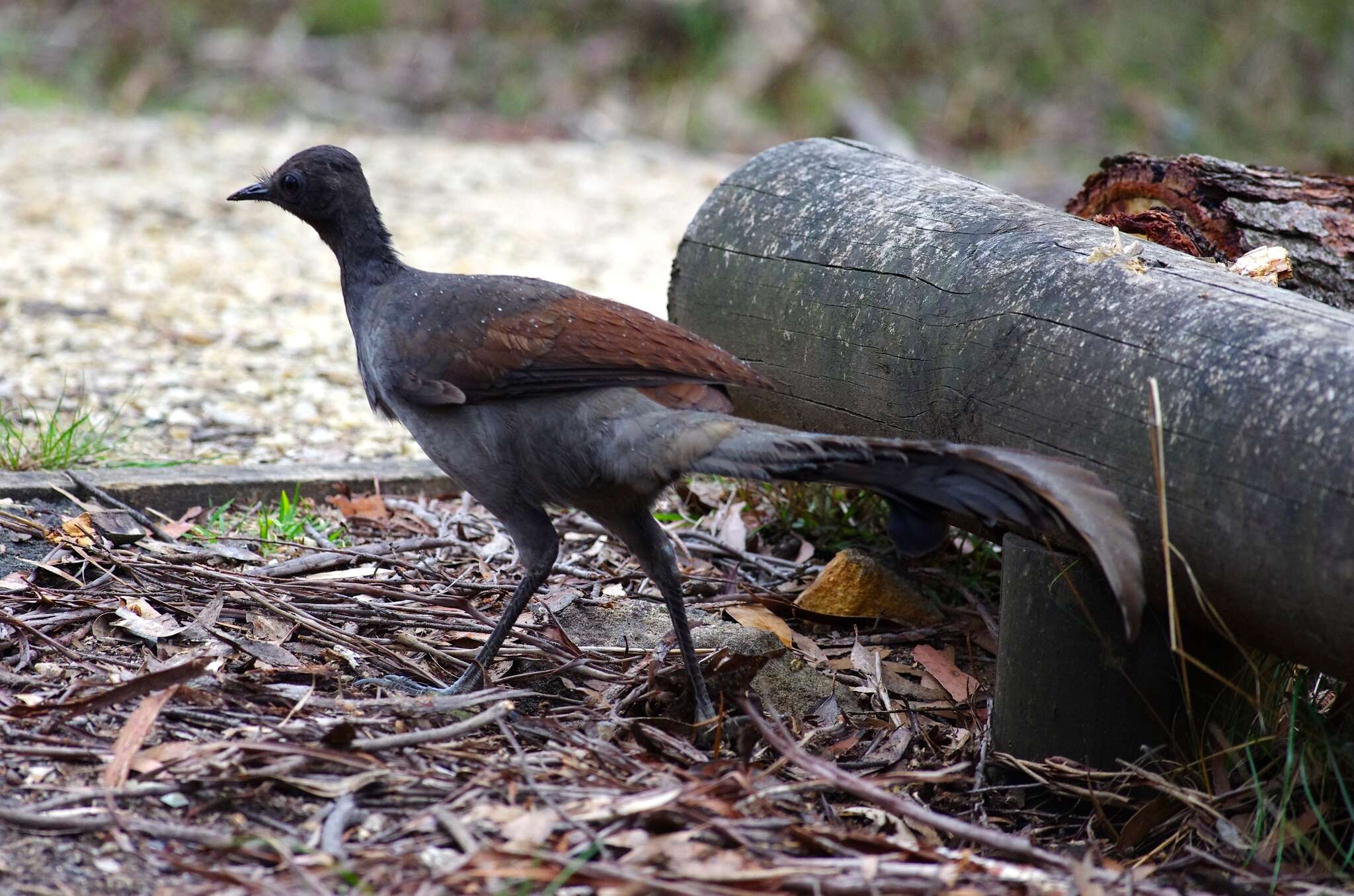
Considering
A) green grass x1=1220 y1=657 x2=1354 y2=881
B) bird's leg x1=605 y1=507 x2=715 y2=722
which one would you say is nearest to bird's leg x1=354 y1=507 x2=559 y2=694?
bird's leg x1=605 y1=507 x2=715 y2=722

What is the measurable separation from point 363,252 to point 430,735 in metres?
1.62

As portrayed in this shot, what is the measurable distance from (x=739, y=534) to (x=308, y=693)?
6.13 feet

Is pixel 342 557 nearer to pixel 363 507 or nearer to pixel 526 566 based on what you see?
pixel 363 507

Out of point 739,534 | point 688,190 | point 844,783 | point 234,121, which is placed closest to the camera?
point 844,783

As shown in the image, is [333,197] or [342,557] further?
[342,557]

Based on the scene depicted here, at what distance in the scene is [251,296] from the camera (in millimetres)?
6863

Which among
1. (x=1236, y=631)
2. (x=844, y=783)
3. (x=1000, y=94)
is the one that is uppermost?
(x=1000, y=94)

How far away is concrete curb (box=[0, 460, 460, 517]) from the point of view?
4.34m

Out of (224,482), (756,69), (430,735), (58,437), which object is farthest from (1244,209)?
(756,69)

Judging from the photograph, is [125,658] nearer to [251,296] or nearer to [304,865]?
[304,865]

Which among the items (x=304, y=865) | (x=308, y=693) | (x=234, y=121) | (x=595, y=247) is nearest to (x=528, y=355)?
(x=308, y=693)

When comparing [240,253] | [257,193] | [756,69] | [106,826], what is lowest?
[106,826]

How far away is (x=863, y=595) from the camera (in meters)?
4.08

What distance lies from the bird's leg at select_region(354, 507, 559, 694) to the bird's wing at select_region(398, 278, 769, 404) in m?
0.35
